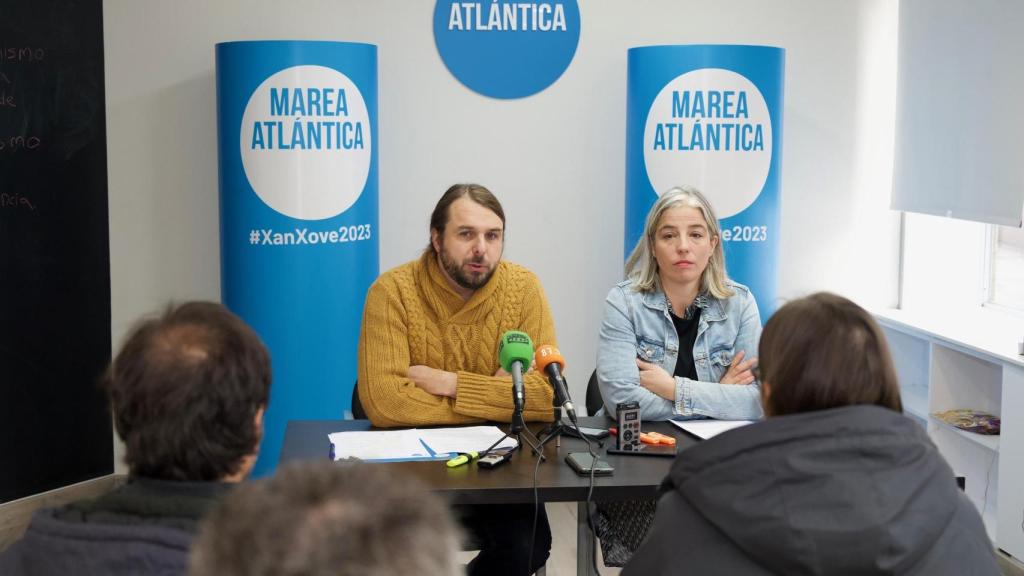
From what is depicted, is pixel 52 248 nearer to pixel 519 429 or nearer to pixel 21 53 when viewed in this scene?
pixel 21 53

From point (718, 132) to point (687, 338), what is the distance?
145 cm

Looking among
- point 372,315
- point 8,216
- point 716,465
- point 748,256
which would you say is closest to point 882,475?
point 716,465

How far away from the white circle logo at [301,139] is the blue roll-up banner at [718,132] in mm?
1195

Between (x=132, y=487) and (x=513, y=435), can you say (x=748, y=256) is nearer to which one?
(x=513, y=435)

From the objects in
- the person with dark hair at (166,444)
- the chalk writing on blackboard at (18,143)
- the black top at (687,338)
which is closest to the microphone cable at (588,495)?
the black top at (687,338)

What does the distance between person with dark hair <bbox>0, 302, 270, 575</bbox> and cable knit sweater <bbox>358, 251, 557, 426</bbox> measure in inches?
54.8

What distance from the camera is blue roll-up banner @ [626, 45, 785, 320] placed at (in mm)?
4352

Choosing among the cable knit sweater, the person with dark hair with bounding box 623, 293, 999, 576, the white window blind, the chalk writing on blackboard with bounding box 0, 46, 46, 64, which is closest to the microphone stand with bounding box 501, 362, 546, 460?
the cable knit sweater

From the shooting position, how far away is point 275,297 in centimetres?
429

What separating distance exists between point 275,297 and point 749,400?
2103 millimetres

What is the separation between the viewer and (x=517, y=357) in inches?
105

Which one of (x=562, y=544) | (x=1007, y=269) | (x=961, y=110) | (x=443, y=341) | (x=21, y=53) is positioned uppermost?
(x=21, y=53)

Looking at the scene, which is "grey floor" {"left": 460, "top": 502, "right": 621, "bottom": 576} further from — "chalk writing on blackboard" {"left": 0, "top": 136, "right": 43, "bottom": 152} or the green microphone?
"chalk writing on blackboard" {"left": 0, "top": 136, "right": 43, "bottom": 152}

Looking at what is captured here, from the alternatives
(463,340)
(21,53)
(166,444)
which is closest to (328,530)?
(166,444)
